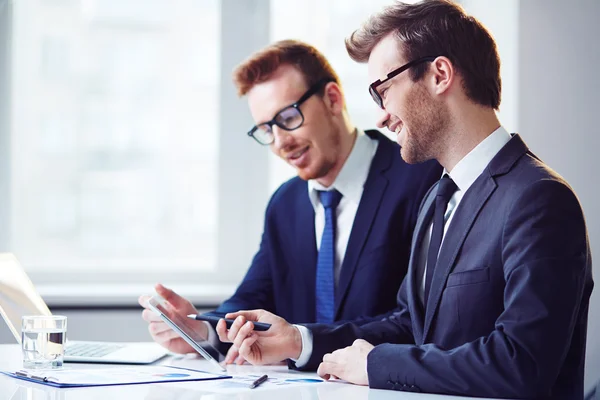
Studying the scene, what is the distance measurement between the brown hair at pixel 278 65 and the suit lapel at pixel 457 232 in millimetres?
1218

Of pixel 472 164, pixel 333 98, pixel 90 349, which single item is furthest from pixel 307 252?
pixel 472 164

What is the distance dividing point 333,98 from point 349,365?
4.69 ft

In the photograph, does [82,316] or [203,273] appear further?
[203,273]

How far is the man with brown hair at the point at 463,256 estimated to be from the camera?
4.88ft

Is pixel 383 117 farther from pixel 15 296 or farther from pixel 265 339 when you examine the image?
pixel 15 296

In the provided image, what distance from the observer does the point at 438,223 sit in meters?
1.88

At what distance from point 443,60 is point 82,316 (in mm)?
2543

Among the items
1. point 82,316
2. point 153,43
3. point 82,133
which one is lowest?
point 82,316

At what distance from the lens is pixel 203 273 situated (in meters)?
4.10

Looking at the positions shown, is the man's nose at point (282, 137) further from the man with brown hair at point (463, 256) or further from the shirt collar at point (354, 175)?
the man with brown hair at point (463, 256)

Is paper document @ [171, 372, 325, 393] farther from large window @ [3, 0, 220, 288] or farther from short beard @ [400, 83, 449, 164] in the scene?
large window @ [3, 0, 220, 288]

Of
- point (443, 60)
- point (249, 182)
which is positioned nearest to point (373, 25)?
point (443, 60)

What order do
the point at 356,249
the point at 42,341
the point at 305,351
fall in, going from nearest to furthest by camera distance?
the point at 42,341 → the point at 305,351 → the point at 356,249

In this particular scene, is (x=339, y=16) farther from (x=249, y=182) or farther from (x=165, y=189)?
(x=165, y=189)
